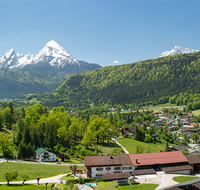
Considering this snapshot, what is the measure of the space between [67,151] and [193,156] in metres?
58.0

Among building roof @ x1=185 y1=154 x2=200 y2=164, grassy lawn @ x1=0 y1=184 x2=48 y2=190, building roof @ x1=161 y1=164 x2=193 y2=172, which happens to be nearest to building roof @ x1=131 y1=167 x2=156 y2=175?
building roof @ x1=161 y1=164 x2=193 y2=172

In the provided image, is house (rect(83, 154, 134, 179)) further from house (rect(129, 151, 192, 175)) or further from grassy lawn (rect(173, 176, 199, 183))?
grassy lawn (rect(173, 176, 199, 183))

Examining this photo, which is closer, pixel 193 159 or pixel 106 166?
pixel 106 166

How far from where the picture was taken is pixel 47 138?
330 ft

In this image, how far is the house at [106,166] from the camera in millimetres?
66938

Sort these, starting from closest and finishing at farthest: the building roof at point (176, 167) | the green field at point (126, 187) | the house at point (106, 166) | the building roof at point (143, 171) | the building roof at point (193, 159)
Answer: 1. the green field at point (126, 187)
2. the house at point (106, 166)
3. the building roof at point (143, 171)
4. the building roof at point (176, 167)
5. the building roof at point (193, 159)

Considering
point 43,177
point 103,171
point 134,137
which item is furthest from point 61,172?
point 134,137

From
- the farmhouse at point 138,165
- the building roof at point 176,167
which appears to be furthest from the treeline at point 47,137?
the building roof at point 176,167

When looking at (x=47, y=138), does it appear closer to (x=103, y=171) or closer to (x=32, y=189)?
(x=103, y=171)

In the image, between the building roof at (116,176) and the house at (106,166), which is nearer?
the building roof at (116,176)

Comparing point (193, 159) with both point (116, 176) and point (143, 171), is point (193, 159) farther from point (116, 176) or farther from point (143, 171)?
point (116, 176)

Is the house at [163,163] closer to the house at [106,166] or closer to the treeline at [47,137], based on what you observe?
the house at [106,166]

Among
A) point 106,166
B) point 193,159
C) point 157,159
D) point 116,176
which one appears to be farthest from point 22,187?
point 193,159

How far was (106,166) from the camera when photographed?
68312 mm
